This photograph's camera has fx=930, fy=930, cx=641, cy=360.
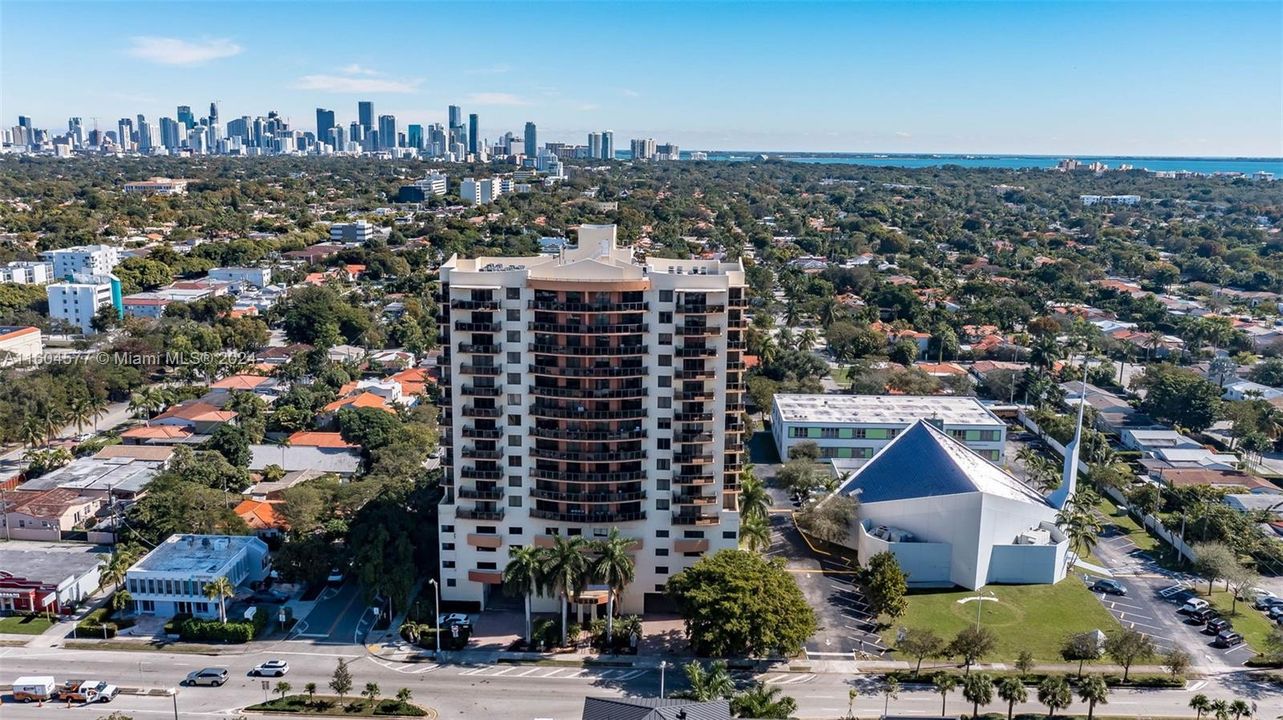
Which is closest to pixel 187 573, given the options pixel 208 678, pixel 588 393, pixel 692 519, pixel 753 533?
pixel 208 678

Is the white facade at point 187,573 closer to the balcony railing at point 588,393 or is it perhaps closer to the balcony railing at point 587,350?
the balcony railing at point 588,393

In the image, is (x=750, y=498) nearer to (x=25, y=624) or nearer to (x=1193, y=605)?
(x=1193, y=605)

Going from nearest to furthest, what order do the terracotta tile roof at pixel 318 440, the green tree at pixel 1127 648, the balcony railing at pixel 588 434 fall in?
the green tree at pixel 1127 648 → the balcony railing at pixel 588 434 → the terracotta tile roof at pixel 318 440

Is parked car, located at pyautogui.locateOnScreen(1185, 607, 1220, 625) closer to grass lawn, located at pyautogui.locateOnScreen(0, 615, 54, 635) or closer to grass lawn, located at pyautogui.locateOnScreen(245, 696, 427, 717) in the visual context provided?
grass lawn, located at pyautogui.locateOnScreen(245, 696, 427, 717)

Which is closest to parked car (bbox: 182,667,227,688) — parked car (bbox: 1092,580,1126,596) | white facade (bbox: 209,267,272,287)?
parked car (bbox: 1092,580,1126,596)

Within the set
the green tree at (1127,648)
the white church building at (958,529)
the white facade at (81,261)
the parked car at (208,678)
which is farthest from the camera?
the white facade at (81,261)

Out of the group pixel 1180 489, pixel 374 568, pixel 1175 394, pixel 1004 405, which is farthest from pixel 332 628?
pixel 1175 394

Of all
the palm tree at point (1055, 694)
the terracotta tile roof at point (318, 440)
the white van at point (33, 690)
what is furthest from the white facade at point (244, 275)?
the palm tree at point (1055, 694)
